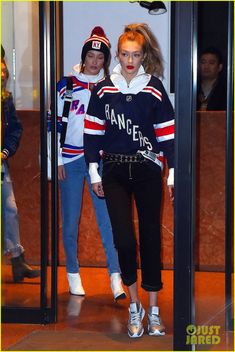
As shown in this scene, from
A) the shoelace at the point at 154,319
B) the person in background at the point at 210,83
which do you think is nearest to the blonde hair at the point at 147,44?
the person in background at the point at 210,83

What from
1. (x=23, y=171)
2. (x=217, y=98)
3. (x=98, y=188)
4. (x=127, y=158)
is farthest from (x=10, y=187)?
(x=217, y=98)

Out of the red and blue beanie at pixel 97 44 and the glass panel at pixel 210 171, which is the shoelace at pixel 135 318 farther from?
the red and blue beanie at pixel 97 44

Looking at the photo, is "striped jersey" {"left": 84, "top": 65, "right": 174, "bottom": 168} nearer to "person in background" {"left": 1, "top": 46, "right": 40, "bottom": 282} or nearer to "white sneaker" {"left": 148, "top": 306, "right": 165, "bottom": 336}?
"person in background" {"left": 1, "top": 46, "right": 40, "bottom": 282}

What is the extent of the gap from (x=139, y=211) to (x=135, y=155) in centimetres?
29

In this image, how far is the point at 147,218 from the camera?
4.08 metres

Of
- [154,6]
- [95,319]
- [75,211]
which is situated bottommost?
[95,319]

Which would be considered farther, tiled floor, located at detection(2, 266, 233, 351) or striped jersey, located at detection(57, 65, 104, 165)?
striped jersey, located at detection(57, 65, 104, 165)

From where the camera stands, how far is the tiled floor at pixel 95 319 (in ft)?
12.8

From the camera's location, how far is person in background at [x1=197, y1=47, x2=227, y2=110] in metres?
5.39

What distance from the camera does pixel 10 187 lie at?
432 centimetres

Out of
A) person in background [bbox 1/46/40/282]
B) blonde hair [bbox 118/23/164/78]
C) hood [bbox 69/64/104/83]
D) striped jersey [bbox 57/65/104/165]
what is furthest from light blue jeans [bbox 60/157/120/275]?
blonde hair [bbox 118/23/164/78]

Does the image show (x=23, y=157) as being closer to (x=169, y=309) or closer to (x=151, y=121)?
(x=151, y=121)

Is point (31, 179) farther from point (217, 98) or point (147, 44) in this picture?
point (217, 98)

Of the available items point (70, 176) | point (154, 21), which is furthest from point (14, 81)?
point (154, 21)
